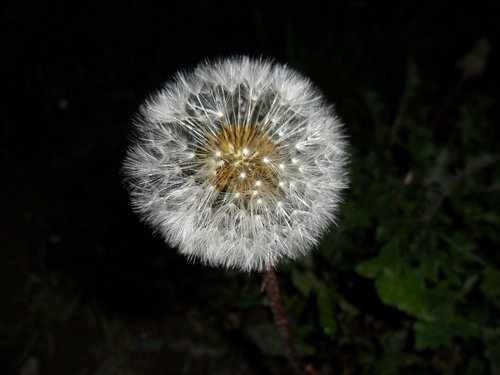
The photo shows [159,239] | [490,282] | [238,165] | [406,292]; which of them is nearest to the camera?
[238,165]

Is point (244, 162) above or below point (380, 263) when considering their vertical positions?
below

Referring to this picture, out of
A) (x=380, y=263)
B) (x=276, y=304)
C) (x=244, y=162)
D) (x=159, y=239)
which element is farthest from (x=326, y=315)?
(x=244, y=162)

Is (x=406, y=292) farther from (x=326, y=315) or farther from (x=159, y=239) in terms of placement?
(x=159, y=239)

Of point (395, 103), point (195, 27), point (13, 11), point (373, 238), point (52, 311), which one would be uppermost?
point (195, 27)

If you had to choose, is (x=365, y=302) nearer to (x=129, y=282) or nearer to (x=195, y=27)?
(x=129, y=282)

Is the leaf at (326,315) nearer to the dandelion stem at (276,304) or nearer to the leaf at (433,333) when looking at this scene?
the leaf at (433,333)

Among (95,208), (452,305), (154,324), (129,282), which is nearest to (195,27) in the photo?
(95,208)
